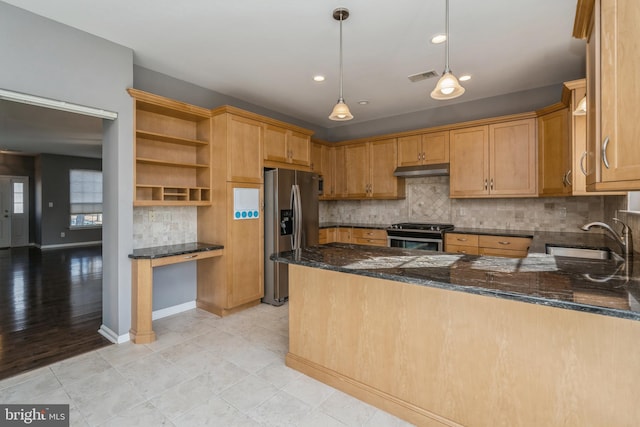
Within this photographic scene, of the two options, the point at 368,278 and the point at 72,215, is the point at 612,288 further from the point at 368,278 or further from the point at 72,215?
the point at 72,215

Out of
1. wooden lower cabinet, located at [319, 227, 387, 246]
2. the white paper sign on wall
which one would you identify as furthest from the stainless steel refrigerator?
wooden lower cabinet, located at [319, 227, 387, 246]

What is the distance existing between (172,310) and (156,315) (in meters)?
0.18

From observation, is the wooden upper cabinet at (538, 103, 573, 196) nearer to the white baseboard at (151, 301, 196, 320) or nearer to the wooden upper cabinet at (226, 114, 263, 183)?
the wooden upper cabinet at (226, 114, 263, 183)

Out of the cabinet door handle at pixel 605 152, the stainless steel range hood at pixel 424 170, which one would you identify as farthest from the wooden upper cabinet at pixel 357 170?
the cabinet door handle at pixel 605 152

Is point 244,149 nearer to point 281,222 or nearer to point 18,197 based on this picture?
point 281,222

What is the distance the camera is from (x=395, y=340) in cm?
185

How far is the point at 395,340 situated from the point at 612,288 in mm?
1071

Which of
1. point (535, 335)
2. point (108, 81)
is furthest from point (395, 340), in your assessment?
point (108, 81)

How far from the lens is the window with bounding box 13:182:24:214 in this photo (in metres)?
8.69

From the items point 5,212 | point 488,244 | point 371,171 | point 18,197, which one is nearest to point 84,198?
point 18,197

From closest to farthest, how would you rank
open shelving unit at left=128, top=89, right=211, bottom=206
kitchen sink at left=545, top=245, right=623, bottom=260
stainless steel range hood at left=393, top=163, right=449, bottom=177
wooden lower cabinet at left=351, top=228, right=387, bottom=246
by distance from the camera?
kitchen sink at left=545, top=245, right=623, bottom=260 → open shelving unit at left=128, top=89, right=211, bottom=206 → stainless steel range hood at left=393, top=163, right=449, bottom=177 → wooden lower cabinet at left=351, top=228, right=387, bottom=246

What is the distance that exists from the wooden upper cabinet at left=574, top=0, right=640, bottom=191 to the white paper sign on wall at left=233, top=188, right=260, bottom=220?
3.18m

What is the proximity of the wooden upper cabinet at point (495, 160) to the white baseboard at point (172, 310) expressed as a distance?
12.7 ft

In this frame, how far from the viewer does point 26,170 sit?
29.1ft
